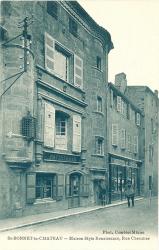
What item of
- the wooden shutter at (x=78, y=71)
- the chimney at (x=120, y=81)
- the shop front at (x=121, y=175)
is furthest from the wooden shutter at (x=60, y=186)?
the chimney at (x=120, y=81)

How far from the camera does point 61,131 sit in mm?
18516

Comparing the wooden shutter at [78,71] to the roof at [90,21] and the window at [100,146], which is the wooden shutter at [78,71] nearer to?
the roof at [90,21]

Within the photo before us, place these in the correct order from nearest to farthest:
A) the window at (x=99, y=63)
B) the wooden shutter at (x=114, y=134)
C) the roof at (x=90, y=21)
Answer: the roof at (x=90, y=21) → the window at (x=99, y=63) → the wooden shutter at (x=114, y=134)

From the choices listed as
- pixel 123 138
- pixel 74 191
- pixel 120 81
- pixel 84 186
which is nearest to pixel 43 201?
pixel 74 191

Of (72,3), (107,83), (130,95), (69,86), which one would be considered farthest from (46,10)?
(130,95)

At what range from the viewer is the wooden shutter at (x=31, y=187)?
15.3 m

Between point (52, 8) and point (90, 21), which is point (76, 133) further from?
point (90, 21)

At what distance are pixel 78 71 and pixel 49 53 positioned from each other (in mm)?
3131

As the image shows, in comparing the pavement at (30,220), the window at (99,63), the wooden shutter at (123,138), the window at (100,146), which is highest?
the window at (99,63)

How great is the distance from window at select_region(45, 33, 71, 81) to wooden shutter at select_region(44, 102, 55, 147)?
153 centimetres

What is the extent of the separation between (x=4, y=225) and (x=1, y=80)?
458 cm

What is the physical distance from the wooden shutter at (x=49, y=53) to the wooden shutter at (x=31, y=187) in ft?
13.8

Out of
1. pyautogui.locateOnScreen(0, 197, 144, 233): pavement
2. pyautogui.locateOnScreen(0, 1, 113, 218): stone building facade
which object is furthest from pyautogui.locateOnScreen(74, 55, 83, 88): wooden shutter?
pyautogui.locateOnScreen(0, 197, 144, 233): pavement

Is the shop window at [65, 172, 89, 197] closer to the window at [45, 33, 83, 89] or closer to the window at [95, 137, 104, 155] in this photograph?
the window at [95, 137, 104, 155]
